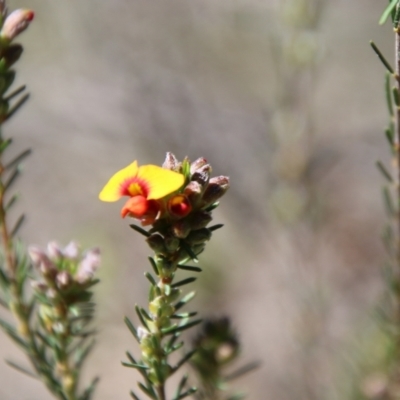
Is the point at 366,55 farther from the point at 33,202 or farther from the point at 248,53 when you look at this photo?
the point at 33,202

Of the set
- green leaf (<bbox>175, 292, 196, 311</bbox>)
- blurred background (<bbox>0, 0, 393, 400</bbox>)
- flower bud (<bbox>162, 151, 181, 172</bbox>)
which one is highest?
blurred background (<bbox>0, 0, 393, 400</bbox>)

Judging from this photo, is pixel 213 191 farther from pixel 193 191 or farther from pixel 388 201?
pixel 388 201

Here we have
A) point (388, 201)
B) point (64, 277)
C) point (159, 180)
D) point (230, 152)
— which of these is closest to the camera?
point (159, 180)

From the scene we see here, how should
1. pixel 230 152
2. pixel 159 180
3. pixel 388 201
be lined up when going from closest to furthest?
pixel 159 180 → pixel 388 201 → pixel 230 152

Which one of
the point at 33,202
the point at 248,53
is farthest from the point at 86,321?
the point at 248,53

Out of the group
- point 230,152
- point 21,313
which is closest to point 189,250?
point 21,313

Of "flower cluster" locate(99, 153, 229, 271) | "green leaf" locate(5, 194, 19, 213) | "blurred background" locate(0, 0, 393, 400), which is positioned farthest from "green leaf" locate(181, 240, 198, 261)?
"blurred background" locate(0, 0, 393, 400)

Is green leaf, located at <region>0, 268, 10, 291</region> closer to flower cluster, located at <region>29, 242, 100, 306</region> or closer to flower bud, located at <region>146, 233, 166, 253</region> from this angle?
flower cluster, located at <region>29, 242, 100, 306</region>

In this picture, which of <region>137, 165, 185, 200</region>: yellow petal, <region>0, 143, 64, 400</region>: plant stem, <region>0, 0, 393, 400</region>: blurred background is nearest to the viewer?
<region>137, 165, 185, 200</region>: yellow petal
